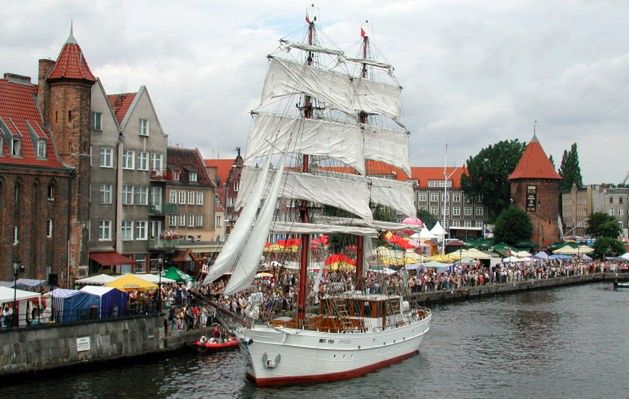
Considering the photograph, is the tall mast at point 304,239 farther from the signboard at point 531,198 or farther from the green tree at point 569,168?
the green tree at point 569,168

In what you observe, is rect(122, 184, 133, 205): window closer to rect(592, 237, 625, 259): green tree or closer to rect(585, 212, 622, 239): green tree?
rect(592, 237, 625, 259): green tree

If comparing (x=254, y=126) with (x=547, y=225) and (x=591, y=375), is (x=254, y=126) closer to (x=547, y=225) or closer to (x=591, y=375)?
(x=591, y=375)

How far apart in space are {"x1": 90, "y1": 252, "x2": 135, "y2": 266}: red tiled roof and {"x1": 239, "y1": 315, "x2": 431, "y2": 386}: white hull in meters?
24.5

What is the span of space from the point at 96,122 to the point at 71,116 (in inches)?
187

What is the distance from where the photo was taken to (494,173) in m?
167

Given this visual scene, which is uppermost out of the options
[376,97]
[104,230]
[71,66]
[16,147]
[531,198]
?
[71,66]

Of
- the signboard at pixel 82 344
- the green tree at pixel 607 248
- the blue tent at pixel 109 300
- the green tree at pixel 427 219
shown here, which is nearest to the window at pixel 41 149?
the blue tent at pixel 109 300

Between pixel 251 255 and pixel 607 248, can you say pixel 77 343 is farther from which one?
pixel 607 248

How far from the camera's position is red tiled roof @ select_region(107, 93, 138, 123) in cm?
7106

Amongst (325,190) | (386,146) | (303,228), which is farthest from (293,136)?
(386,146)

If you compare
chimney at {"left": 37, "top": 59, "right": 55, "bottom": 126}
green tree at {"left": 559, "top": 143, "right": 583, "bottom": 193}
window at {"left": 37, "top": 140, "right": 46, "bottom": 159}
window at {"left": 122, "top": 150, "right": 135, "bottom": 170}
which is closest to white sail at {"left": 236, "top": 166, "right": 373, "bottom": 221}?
→ window at {"left": 37, "top": 140, "right": 46, "bottom": 159}

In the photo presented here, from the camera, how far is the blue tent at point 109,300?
47.0m

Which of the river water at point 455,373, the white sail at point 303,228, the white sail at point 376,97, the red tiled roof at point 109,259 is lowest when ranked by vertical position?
the river water at point 455,373

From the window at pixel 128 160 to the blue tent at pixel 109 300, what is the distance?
2284 cm
